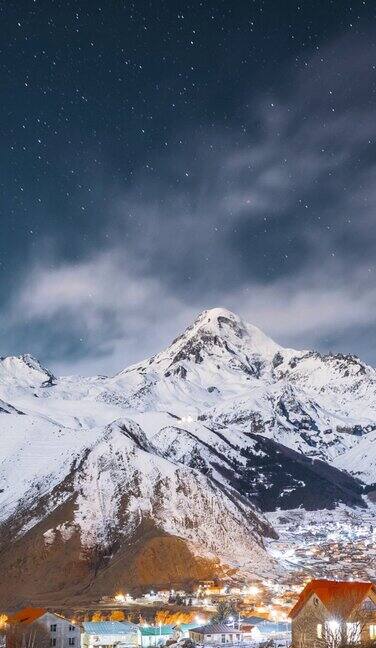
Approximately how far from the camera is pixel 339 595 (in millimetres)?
53969

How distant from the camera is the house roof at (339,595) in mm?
52719

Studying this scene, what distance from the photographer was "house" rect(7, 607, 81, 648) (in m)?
88.2

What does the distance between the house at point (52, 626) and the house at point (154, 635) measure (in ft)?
31.3

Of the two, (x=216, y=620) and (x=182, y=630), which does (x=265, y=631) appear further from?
(x=216, y=620)

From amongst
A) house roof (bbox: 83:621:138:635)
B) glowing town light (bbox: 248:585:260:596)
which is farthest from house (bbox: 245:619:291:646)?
glowing town light (bbox: 248:585:260:596)

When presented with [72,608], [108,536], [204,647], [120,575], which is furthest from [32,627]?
[108,536]

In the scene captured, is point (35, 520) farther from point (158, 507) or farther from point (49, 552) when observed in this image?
point (158, 507)

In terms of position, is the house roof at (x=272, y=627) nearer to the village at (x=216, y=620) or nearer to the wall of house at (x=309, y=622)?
the village at (x=216, y=620)

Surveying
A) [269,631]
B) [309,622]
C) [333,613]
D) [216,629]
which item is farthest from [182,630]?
[333,613]

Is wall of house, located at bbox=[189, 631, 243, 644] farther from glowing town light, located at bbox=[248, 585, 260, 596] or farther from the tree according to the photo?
glowing town light, located at bbox=[248, 585, 260, 596]

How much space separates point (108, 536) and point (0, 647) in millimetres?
83899

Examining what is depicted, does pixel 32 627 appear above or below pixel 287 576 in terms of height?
below

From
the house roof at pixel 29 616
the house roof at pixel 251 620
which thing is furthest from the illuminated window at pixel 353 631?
the house roof at pixel 251 620

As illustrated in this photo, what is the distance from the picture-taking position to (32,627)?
87875 millimetres
